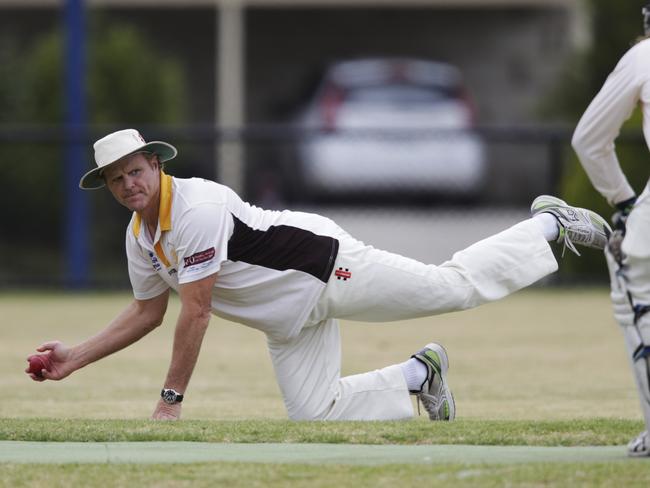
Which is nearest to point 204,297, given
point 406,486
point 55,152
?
point 406,486

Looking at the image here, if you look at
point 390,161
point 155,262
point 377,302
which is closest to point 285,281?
point 377,302

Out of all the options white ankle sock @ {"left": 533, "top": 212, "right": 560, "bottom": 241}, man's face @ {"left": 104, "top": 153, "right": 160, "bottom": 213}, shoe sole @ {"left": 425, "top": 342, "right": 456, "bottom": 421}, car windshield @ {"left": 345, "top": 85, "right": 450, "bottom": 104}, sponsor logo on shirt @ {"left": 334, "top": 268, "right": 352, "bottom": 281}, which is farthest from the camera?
car windshield @ {"left": 345, "top": 85, "right": 450, "bottom": 104}

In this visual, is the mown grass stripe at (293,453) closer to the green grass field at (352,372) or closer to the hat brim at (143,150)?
the green grass field at (352,372)

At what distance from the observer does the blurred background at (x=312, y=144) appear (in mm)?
17422

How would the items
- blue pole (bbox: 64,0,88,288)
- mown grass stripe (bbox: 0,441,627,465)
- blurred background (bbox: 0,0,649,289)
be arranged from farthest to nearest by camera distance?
blurred background (bbox: 0,0,649,289), blue pole (bbox: 64,0,88,288), mown grass stripe (bbox: 0,441,627,465)

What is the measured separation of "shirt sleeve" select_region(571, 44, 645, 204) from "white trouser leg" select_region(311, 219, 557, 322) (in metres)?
1.85

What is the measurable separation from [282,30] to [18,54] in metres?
5.02

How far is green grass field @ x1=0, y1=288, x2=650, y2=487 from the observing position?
18.0ft

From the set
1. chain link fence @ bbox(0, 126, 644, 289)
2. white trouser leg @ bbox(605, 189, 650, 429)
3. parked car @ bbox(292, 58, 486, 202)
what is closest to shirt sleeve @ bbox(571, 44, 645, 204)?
white trouser leg @ bbox(605, 189, 650, 429)

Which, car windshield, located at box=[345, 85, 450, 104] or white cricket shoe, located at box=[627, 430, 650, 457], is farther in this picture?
car windshield, located at box=[345, 85, 450, 104]

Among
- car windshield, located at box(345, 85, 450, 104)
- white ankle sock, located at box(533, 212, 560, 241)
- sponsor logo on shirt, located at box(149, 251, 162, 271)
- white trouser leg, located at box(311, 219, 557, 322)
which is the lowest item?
car windshield, located at box(345, 85, 450, 104)

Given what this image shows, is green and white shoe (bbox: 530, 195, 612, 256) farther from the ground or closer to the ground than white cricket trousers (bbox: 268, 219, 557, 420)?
farther from the ground

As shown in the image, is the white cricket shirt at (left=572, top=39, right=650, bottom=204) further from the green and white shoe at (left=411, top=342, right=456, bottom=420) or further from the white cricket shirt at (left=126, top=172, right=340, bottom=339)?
the green and white shoe at (left=411, top=342, right=456, bottom=420)

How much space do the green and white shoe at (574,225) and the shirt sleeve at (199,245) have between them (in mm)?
Result: 1837
